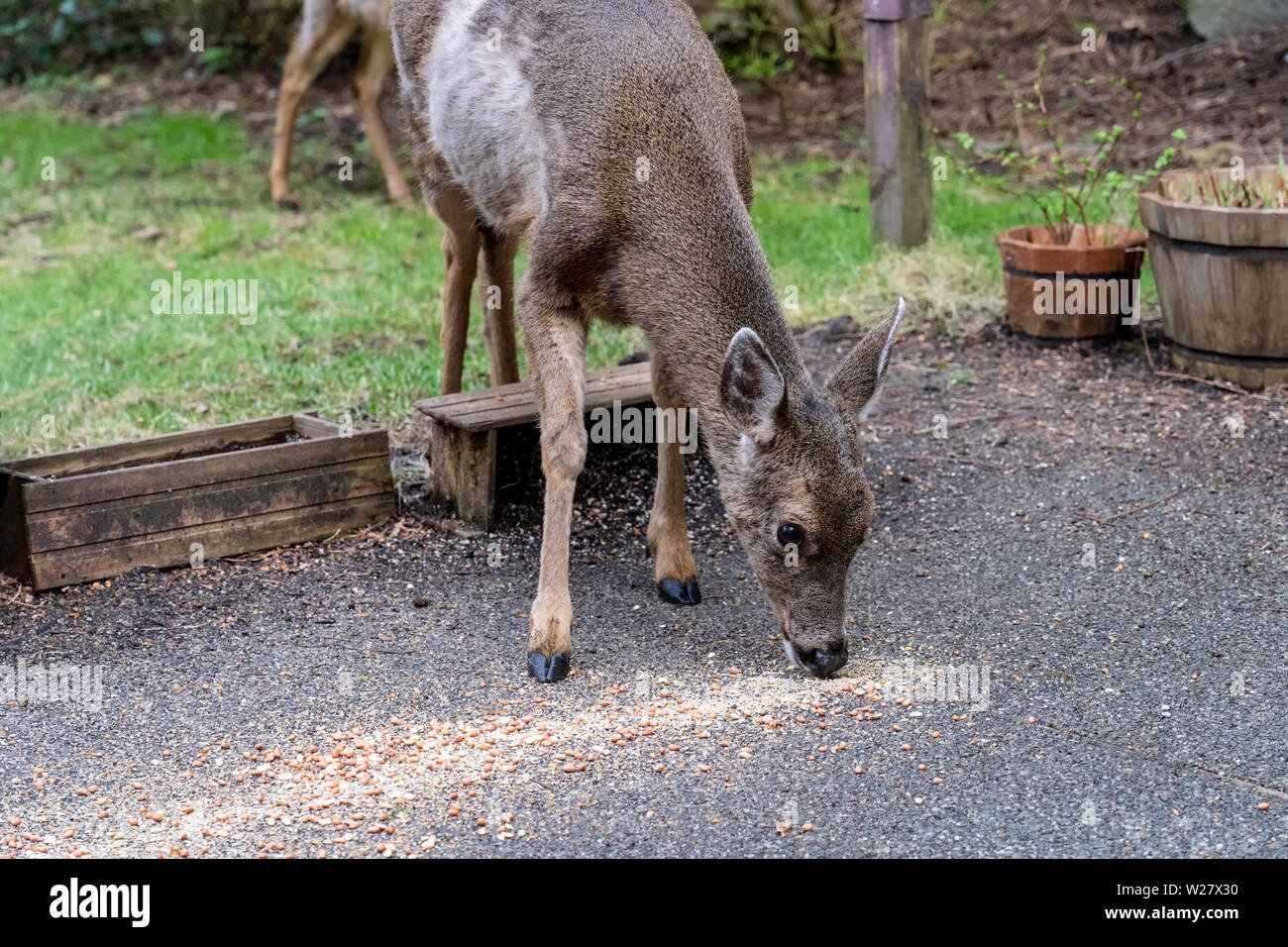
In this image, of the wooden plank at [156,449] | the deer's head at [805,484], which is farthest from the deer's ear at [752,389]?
the wooden plank at [156,449]

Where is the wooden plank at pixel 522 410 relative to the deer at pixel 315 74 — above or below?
below

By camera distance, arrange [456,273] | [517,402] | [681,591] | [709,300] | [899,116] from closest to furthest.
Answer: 1. [709,300]
2. [681,591]
3. [517,402]
4. [456,273]
5. [899,116]

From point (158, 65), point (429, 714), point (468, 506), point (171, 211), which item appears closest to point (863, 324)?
point (468, 506)

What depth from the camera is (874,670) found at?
468cm

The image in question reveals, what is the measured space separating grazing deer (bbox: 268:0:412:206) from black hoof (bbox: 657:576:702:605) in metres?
6.48

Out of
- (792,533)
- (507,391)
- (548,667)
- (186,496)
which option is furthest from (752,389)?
(186,496)

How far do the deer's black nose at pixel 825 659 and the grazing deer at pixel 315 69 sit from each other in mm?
7443

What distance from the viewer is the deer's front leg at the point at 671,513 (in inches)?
212

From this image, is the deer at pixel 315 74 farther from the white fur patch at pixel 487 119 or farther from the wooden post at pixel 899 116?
the white fur patch at pixel 487 119

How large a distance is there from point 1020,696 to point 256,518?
9.47ft

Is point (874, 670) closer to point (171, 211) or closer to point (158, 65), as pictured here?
point (171, 211)

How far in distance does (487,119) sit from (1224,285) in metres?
3.43

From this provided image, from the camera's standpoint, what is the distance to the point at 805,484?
4.40 metres

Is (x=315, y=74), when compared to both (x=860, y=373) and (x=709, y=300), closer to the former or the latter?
(x=709, y=300)
